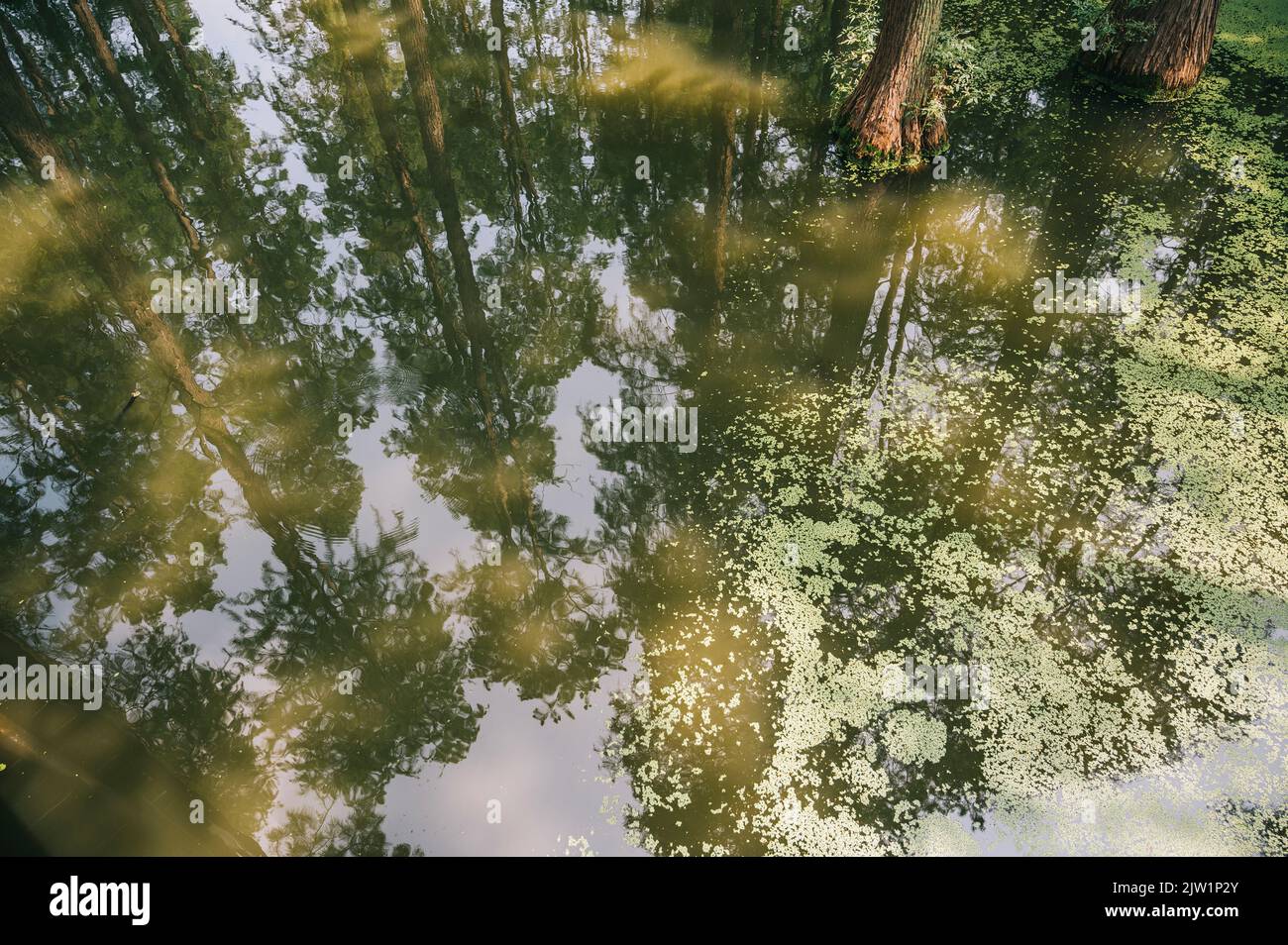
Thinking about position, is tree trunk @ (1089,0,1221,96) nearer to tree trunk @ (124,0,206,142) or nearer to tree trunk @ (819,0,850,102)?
tree trunk @ (819,0,850,102)

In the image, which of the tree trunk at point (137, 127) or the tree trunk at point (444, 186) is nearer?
the tree trunk at point (444, 186)

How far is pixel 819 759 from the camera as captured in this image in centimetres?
275

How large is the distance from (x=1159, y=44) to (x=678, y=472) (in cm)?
569

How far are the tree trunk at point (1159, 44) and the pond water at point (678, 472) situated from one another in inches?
13.7

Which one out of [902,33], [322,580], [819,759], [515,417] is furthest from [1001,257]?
[322,580]

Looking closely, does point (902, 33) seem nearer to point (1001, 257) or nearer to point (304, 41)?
point (1001, 257)

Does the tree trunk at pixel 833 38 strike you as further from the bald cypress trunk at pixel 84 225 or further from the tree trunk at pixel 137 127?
the bald cypress trunk at pixel 84 225

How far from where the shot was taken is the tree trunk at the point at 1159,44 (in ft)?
18.6

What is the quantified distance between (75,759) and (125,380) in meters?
2.57

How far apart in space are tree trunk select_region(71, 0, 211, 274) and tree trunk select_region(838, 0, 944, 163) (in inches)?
197

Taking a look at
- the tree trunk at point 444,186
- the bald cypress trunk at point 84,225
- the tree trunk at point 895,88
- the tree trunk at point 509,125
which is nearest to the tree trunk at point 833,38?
the tree trunk at point 895,88

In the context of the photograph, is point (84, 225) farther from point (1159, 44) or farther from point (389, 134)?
point (1159, 44)

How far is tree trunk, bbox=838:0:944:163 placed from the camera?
4.96 metres

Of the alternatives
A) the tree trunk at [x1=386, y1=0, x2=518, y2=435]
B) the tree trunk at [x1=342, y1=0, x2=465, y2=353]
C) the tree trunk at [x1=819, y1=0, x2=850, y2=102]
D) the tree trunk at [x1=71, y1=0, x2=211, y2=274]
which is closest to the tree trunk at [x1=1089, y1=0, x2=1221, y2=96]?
the tree trunk at [x1=819, y1=0, x2=850, y2=102]
